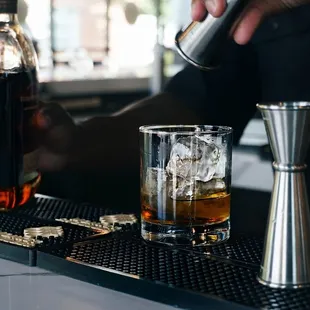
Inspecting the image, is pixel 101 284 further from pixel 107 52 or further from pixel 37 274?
pixel 107 52

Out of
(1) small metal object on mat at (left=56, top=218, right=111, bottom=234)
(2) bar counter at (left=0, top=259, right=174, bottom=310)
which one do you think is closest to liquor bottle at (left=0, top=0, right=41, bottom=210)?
(1) small metal object on mat at (left=56, top=218, right=111, bottom=234)

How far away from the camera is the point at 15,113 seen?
1048mm

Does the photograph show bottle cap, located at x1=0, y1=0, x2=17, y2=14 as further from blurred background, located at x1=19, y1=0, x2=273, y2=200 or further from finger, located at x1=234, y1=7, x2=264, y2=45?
blurred background, located at x1=19, y1=0, x2=273, y2=200

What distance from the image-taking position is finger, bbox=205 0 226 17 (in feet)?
2.98

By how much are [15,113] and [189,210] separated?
1.20 ft

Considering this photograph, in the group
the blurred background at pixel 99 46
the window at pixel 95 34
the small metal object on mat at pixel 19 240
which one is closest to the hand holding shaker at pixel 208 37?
the small metal object on mat at pixel 19 240

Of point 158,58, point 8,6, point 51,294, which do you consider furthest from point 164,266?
point 158,58

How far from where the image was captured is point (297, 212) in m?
0.68

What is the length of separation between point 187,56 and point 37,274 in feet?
1.28

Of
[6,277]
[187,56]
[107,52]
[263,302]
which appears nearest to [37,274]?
[6,277]

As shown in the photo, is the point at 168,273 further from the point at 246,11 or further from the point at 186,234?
the point at 246,11

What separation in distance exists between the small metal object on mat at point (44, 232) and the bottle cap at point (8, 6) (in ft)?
1.09

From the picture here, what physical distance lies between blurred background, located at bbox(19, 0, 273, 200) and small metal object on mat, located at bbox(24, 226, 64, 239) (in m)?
2.62

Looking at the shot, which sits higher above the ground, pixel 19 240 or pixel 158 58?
pixel 158 58
